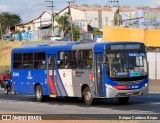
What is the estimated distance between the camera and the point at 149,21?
279 ft

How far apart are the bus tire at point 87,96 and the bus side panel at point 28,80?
3550mm

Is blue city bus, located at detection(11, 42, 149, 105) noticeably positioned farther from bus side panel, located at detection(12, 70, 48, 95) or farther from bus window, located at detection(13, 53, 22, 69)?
bus window, located at detection(13, 53, 22, 69)

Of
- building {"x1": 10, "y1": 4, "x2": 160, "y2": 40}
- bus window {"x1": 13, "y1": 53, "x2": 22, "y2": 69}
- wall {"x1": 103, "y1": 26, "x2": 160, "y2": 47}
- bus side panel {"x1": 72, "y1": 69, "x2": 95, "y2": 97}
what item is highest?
building {"x1": 10, "y1": 4, "x2": 160, "y2": 40}

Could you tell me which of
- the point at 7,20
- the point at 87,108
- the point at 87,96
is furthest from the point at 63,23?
the point at 87,108

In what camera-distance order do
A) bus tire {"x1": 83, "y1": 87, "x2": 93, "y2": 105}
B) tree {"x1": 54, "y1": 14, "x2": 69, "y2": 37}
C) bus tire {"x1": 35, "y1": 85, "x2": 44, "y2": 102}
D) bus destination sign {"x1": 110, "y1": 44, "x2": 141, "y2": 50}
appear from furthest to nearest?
tree {"x1": 54, "y1": 14, "x2": 69, "y2": 37} < bus tire {"x1": 35, "y1": 85, "x2": 44, "y2": 102} < bus tire {"x1": 83, "y1": 87, "x2": 93, "y2": 105} < bus destination sign {"x1": 110, "y1": 44, "x2": 141, "y2": 50}

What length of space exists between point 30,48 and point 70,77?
4.14 meters

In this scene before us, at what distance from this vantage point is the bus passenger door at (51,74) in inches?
1028

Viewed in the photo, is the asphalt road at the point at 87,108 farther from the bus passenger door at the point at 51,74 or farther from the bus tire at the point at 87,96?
the bus passenger door at the point at 51,74

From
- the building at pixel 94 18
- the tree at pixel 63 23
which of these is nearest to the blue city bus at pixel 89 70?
the building at pixel 94 18

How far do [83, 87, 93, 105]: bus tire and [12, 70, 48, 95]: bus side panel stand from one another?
3550 mm

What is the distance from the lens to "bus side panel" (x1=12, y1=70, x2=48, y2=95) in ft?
88.9

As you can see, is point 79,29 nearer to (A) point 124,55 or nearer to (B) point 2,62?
(B) point 2,62

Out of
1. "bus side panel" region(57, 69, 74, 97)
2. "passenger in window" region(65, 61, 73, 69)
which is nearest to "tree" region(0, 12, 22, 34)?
"bus side panel" region(57, 69, 74, 97)

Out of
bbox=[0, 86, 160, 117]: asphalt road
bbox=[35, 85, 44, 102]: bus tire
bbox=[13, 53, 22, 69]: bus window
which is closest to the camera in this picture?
bbox=[0, 86, 160, 117]: asphalt road
